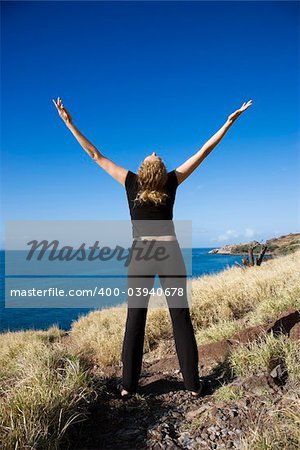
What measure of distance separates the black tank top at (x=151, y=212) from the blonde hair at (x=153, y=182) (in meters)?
0.06

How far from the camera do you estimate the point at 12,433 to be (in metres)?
2.81

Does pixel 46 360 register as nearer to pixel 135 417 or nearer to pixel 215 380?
pixel 135 417

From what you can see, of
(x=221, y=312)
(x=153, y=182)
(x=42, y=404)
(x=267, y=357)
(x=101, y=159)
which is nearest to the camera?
(x=42, y=404)

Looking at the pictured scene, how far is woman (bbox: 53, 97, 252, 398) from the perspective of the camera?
384cm

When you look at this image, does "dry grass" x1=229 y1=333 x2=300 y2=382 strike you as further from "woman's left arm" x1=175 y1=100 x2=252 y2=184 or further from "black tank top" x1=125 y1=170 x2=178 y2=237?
"woman's left arm" x1=175 y1=100 x2=252 y2=184

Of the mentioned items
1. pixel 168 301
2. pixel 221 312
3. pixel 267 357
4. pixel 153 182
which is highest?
pixel 153 182

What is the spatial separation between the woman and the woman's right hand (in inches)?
8.2

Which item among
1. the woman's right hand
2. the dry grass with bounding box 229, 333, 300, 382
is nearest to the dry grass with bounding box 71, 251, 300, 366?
the dry grass with bounding box 229, 333, 300, 382

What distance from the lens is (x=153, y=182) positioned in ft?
12.5

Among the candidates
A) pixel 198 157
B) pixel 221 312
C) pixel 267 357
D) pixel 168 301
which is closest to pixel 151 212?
pixel 198 157

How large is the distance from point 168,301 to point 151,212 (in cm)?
84

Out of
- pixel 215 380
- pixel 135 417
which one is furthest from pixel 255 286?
pixel 135 417

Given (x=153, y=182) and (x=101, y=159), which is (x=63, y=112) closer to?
(x=101, y=159)

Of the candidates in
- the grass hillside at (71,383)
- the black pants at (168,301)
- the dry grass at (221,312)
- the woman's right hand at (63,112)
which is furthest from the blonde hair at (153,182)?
the dry grass at (221,312)
